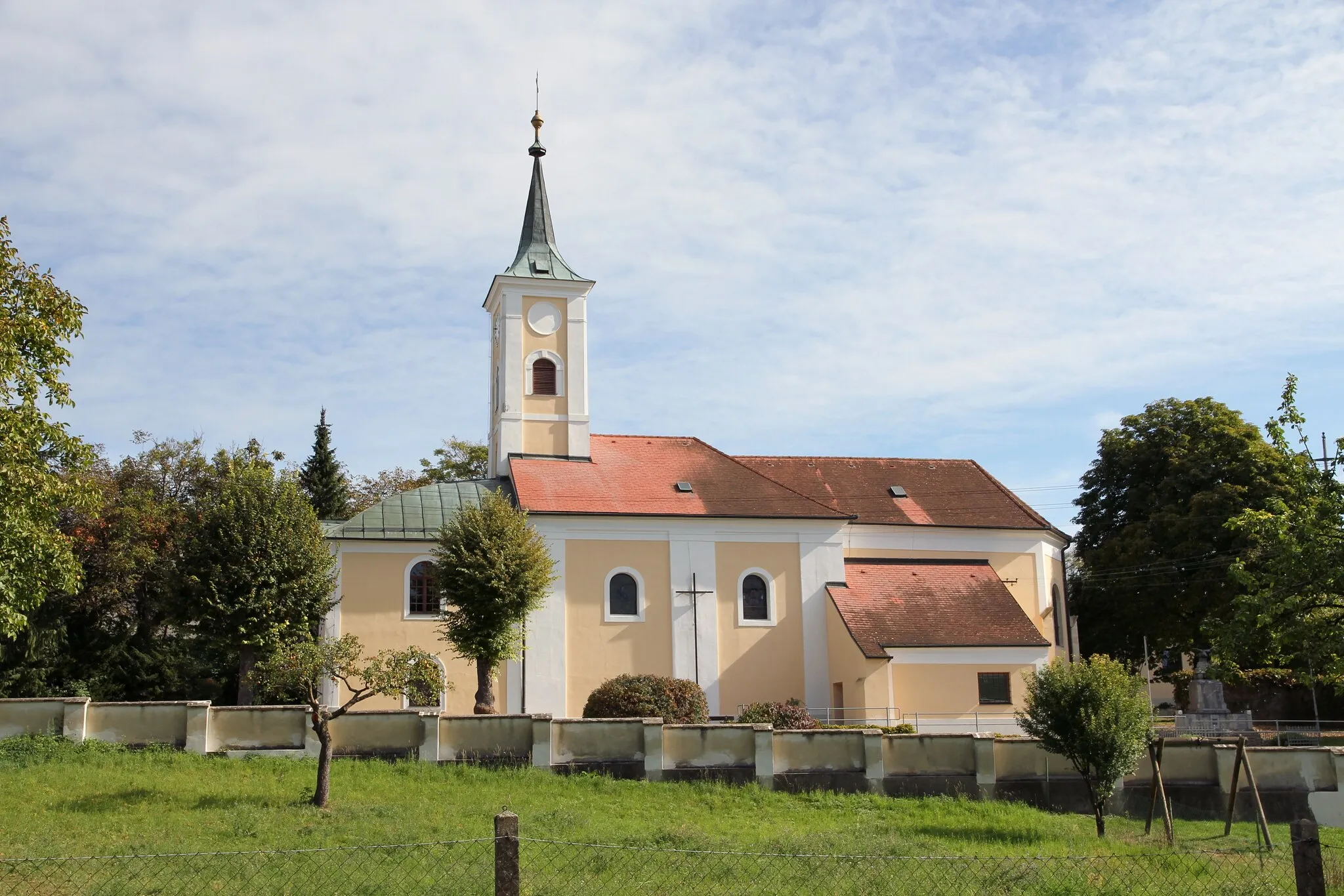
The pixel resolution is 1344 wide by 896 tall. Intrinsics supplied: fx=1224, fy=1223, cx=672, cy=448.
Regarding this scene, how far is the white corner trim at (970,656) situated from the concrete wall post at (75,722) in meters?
18.9

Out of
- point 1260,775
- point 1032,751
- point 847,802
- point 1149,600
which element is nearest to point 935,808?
point 847,802

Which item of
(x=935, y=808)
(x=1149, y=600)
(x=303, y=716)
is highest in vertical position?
(x=1149, y=600)

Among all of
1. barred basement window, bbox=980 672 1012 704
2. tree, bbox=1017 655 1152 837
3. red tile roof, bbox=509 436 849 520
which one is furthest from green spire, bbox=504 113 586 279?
tree, bbox=1017 655 1152 837

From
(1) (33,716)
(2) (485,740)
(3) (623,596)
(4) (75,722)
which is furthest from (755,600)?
(1) (33,716)

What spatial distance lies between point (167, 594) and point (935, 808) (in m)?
19.5

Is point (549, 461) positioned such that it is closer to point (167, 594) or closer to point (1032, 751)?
point (167, 594)

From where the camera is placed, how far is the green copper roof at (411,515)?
105 feet

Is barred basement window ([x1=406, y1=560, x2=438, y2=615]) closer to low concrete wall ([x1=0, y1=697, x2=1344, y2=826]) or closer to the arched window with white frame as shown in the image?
the arched window with white frame

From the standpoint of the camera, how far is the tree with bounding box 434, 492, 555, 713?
27.9 meters

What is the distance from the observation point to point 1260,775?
2142 centimetres

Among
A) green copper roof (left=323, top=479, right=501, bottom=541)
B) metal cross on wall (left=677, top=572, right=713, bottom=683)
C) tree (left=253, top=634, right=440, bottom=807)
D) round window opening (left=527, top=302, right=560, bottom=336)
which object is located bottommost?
tree (left=253, top=634, right=440, bottom=807)

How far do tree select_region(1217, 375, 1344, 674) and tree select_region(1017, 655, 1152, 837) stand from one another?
1.73 meters

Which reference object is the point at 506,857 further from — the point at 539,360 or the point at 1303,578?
the point at 539,360

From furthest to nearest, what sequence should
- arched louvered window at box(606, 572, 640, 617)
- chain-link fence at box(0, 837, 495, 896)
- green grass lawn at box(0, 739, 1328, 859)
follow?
arched louvered window at box(606, 572, 640, 617), green grass lawn at box(0, 739, 1328, 859), chain-link fence at box(0, 837, 495, 896)
